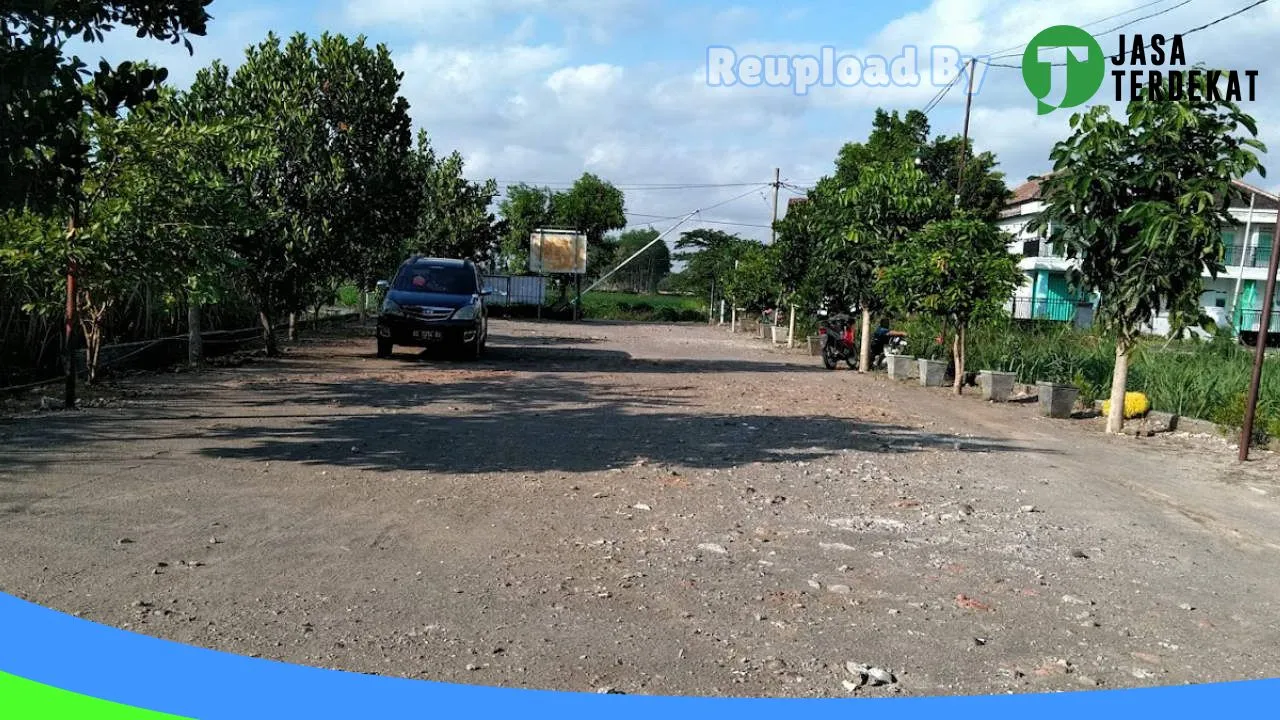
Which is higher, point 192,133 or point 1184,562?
point 192,133

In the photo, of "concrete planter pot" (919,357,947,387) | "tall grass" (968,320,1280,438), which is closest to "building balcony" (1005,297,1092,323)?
"tall grass" (968,320,1280,438)

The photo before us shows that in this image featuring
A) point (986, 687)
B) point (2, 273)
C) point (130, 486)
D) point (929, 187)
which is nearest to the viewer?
point (986, 687)

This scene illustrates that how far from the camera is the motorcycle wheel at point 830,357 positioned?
2169cm

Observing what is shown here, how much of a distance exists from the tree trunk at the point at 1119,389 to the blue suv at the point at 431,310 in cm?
1077

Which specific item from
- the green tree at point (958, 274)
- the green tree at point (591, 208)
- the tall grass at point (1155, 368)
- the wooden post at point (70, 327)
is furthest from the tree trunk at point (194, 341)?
the green tree at point (591, 208)

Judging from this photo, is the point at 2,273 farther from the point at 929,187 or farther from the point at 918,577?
the point at 929,187

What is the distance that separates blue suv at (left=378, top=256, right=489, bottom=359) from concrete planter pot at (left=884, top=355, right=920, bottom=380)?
25.5ft

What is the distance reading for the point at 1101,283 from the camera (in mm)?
12445

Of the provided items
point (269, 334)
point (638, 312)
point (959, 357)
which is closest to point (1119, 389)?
point (959, 357)

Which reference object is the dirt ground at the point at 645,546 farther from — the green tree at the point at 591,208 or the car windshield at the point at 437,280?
the green tree at the point at 591,208

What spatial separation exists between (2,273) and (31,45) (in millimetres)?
4472

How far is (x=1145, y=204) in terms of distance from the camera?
1145 centimetres

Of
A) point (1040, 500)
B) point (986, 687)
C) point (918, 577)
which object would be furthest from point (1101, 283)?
point (986, 687)

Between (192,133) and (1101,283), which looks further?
(1101,283)
